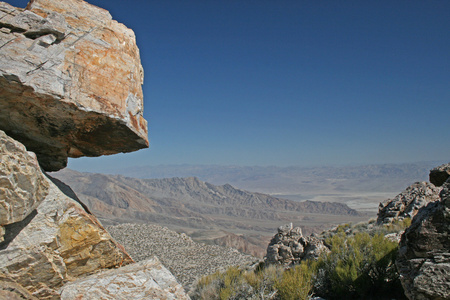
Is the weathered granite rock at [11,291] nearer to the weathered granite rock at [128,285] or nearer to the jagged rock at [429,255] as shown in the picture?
the weathered granite rock at [128,285]

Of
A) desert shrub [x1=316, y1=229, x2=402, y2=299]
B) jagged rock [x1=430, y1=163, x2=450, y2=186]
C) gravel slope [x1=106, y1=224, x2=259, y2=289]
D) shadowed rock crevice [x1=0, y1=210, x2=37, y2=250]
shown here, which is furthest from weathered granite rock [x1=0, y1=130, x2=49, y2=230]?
gravel slope [x1=106, y1=224, x2=259, y2=289]

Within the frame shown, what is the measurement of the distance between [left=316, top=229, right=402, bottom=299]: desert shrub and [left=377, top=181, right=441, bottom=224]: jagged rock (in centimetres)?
699

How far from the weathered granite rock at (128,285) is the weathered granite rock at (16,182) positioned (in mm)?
1403

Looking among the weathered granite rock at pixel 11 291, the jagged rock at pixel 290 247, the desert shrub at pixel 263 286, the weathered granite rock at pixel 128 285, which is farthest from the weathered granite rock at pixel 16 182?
the jagged rock at pixel 290 247

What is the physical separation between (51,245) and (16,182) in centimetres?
117

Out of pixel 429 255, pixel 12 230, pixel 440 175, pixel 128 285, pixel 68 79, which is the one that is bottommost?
pixel 128 285

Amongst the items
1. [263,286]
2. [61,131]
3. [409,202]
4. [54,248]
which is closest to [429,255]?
[263,286]

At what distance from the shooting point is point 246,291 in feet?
25.7

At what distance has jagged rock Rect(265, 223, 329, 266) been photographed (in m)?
10.5

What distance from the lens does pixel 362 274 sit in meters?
6.55

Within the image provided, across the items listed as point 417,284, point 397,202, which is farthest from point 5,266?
point 397,202

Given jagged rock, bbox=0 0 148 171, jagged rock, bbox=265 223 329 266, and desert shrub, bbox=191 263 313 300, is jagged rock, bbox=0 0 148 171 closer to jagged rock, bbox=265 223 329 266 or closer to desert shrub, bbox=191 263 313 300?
desert shrub, bbox=191 263 313 300

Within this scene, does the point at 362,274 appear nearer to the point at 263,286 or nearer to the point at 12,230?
the point at 263,286

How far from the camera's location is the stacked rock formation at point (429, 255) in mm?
3879
